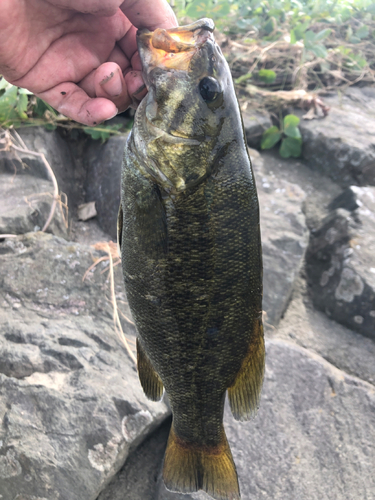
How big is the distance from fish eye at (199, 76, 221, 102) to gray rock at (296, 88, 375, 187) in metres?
2.95

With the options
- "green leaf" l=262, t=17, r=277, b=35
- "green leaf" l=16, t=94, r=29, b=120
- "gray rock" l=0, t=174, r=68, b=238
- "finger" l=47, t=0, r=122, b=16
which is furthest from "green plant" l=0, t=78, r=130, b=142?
"green leaf" l=262, t=17, r=277, b=35

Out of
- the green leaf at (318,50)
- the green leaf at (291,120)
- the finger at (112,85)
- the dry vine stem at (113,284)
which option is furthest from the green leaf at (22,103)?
the green leaf at (318,50)

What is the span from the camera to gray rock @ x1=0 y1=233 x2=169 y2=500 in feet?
5.57

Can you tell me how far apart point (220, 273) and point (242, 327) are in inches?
9.4

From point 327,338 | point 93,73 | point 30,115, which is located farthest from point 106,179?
point 327,338

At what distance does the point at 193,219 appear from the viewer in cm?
123

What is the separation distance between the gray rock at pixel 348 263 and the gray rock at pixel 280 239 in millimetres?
183

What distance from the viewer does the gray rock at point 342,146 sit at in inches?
Answer: 143

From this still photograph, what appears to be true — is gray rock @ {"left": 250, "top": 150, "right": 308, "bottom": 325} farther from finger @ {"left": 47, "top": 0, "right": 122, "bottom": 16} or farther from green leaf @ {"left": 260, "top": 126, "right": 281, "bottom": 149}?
finger @ {"left": 47, "top": 0, "right": 122, "bottom": 16}

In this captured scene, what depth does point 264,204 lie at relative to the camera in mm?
3350

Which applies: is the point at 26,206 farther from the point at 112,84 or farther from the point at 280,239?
the point at 280,239

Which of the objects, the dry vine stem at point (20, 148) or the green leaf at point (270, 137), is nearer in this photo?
the dry vine stem at point (20, 148)

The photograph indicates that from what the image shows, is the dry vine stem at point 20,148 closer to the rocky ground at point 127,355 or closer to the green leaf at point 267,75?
the rocky ground at point 127,355

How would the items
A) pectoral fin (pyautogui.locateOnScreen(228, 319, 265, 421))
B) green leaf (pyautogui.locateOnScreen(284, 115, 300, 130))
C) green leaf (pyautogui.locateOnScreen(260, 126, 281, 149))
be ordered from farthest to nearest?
green leaf (pyautogui.locateOnScreen(260, 126, 281, 149))
green leaf (pyautogui.locateOnScreen(284, 115, 300, 130))
pectoral fin (pyautogui.locateOnScreen(228, 319, 265, 421))
